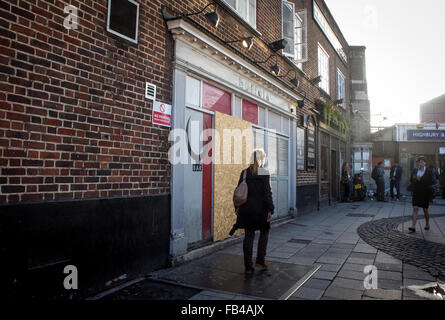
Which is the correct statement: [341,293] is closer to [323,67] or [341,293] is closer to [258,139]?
[258,139]

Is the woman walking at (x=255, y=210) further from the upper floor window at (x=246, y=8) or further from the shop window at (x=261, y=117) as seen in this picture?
the upper floor window at (x=246, y=8)

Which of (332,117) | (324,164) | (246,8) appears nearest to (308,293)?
(246,8)

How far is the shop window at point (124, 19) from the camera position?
12.4 ft

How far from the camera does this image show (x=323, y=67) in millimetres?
12742

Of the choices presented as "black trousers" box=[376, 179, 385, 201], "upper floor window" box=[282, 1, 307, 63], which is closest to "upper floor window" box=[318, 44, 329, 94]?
"upper floor window" box=[282, 1, 307, 63]

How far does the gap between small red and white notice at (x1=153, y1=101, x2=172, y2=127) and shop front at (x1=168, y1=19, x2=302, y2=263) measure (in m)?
0.10

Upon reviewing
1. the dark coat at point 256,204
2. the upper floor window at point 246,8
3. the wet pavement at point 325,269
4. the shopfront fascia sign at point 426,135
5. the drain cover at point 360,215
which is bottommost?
the drain cover at point 360,215

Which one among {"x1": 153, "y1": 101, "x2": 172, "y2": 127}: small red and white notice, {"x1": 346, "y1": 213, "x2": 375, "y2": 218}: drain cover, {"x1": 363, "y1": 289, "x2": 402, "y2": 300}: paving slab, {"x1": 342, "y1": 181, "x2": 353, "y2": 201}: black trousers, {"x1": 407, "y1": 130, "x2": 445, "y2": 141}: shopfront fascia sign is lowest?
{"x1": 346, "y1": 213, "x2": 375, "y2": 218}: drain cover

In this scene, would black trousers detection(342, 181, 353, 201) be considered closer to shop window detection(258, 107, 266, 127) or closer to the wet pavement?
the wet pavement

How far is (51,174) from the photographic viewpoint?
10.1 ft

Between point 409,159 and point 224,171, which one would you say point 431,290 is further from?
point 409,159

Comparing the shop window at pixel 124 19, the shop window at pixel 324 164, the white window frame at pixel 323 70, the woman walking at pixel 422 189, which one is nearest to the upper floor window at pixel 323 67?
the white window frame at pixel 323 70

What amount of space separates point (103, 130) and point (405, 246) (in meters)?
5.73

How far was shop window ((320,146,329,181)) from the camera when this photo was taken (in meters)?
12.6
